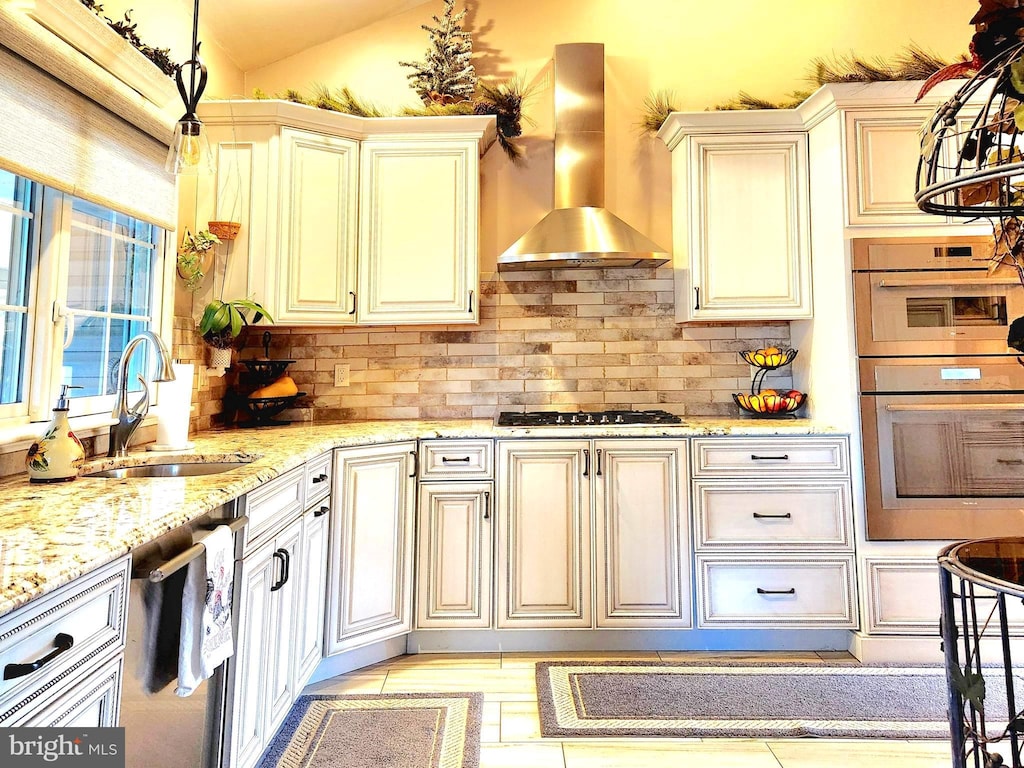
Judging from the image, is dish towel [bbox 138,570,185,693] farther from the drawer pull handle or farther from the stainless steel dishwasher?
the drawer pull handle

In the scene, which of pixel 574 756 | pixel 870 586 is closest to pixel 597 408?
pixel 870 586

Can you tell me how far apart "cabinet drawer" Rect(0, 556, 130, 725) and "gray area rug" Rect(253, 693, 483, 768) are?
3.42 ft

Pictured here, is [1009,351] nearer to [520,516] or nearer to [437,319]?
[520,516]

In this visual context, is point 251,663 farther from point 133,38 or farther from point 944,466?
point 944,466

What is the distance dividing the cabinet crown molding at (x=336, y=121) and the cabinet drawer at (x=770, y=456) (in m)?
1.83

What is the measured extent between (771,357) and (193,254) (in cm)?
274

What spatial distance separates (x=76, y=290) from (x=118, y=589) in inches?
55.5

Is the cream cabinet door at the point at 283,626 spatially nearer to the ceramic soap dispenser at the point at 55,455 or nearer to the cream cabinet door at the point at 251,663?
the cream cabinet door at the point at 251,663

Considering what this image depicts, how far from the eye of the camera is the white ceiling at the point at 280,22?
2783 millimetres

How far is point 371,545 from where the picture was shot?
2354 mm

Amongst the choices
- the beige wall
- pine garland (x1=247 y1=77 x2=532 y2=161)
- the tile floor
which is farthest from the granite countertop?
pine garland (x1=247 y1=77 x2=532 y2=161)

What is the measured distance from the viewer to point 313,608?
2111 millimetres

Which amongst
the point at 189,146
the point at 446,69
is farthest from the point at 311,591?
the point at 446,69

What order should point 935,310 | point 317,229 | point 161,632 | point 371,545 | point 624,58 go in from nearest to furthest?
point 161,632
point 371,545
point 935,310
point 317,229
point 624,58
